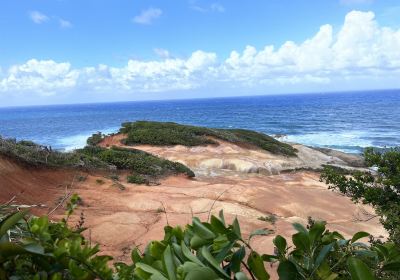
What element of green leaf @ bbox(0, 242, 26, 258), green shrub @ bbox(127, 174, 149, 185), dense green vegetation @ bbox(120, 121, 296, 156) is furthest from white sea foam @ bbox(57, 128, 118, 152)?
green leaf @ bbox(0, 242, 26, 258)

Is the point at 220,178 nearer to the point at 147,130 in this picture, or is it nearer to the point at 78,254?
the point at 147,130

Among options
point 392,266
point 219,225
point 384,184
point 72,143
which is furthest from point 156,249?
point 72,143

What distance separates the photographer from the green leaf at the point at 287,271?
1.39m

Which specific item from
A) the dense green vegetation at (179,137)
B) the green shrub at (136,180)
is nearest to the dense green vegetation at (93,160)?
the green shrub at (136,180)

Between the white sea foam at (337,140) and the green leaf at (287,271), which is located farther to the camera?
the white sea foam at (337,140)

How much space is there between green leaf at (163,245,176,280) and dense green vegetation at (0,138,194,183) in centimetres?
1384

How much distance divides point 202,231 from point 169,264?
0.24 metres

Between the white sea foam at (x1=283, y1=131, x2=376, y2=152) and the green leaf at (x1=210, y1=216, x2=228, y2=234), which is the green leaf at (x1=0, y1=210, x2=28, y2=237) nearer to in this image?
the green leaf at (x1=210, y1=216, x2=228, y2=234)

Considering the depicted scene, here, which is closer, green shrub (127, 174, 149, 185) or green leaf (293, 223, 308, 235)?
green leaf (293, 223, 308, 235)

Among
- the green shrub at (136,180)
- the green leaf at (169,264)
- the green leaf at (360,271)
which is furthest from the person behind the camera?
the green shrub at (136,180)

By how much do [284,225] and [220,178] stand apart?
8.92m

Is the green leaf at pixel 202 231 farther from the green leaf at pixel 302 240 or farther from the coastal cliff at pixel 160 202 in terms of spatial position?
the coastal cliff at pixel 160 202

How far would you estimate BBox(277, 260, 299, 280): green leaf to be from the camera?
1.39 metres

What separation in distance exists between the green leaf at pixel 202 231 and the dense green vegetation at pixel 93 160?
540 inches
